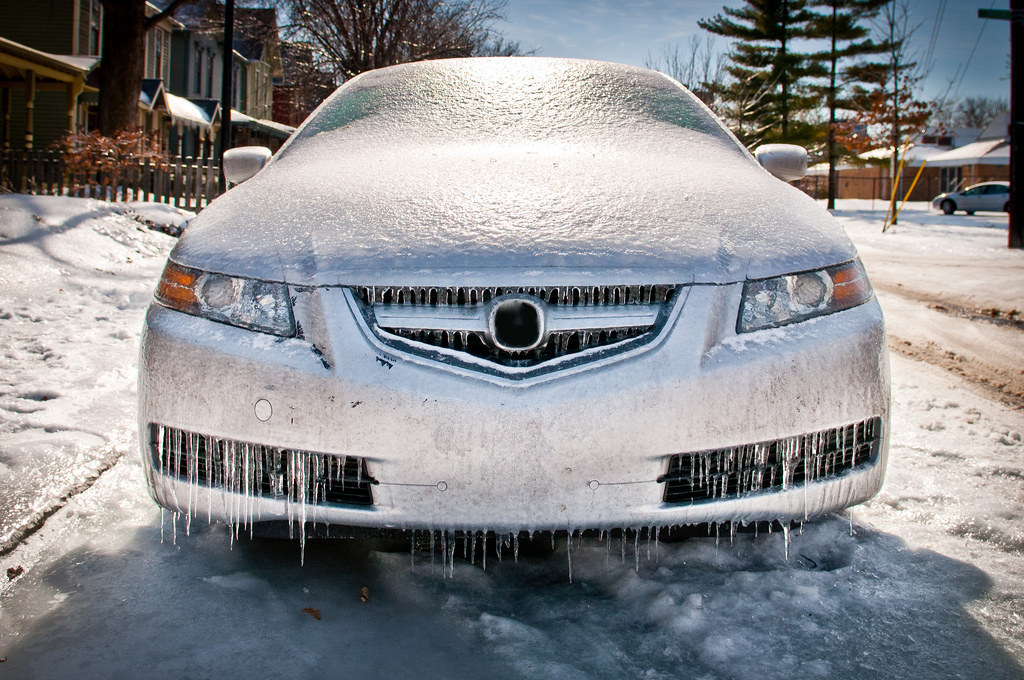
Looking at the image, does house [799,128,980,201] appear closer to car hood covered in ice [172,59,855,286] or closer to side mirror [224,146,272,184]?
car hood covered in ice [172,59,855,286]

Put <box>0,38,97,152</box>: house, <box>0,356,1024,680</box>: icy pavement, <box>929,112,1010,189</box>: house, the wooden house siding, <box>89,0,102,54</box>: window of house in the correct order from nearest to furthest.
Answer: <box>0,356,1024,680</box>: icy pavement
<box>0,38,97,152</box>: house
the wooden house siding
<box>89,0,102,54</box>: window of house
<box>929,112,1010,189</box>: house

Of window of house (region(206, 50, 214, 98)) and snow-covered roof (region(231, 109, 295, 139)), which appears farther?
window of house (region(206, 50, 214, 98))

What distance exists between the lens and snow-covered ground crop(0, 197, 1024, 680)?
1.80m

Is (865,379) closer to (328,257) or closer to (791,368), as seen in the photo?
(791,368)

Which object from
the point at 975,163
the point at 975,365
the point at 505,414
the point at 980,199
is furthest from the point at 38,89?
the point at 975,163

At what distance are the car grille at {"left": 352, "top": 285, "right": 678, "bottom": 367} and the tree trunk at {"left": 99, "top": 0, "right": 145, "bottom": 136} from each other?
16.7 metres

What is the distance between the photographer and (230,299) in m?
2.10

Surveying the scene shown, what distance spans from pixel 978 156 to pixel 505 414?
63.4 metres

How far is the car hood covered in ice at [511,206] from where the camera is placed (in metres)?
1.96

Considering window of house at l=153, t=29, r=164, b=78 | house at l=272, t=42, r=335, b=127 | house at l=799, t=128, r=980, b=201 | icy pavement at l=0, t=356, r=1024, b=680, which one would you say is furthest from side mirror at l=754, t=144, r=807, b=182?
house at l=799, t=128, r=980, b=201

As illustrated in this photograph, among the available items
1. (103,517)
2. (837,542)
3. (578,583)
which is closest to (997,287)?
(837,542)

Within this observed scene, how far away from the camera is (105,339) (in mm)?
5227

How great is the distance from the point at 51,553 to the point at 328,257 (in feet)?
3.91

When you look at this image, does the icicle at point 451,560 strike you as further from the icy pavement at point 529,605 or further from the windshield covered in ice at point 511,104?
the windshield covered in ice at point 511,104
